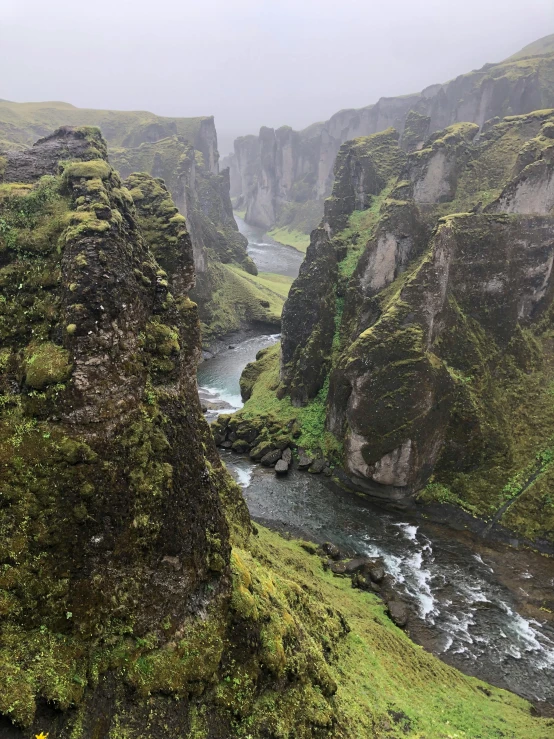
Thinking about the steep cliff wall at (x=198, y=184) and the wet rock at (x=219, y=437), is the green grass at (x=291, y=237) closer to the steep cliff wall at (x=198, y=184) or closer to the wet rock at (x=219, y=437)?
the steep cliff wall at (x=198, y=184)

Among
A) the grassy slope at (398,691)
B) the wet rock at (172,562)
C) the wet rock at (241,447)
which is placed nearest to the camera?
the wet rock at (172,562)

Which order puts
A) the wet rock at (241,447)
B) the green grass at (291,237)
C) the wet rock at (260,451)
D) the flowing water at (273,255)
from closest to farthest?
1. the wet rock at (260,451)
2. the wet rock at (241,447)
3. the flowing water at (273,255)
4. the green grass at (291,237)

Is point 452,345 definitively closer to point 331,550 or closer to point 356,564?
point 331,550

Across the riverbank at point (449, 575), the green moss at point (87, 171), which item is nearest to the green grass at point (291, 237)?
the riverbank at point (449, 575)

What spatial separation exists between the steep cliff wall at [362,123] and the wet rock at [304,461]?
288ft

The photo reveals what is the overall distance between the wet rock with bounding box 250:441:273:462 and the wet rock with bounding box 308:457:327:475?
420 cm

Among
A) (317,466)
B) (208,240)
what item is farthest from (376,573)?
(208,240)

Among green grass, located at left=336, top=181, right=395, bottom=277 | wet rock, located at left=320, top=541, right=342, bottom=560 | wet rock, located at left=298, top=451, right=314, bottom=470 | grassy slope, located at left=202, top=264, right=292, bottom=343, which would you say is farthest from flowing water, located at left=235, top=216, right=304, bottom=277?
wet rock, located at left=320, top=541, right=342, bottom=560

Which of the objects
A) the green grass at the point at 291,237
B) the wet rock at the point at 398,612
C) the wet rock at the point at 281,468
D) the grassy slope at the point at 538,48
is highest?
the grassy slope at the point at 538,48

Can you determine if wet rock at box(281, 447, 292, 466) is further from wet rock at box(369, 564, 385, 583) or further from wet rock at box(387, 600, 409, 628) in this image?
wet rock at box(387, 600, 409, 628)

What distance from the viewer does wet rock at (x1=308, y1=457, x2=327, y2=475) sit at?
3991cm

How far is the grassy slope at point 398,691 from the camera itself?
1550 cm

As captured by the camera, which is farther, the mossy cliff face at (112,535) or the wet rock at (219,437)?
the wet rock at (219,437)

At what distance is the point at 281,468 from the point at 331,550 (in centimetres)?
1104
